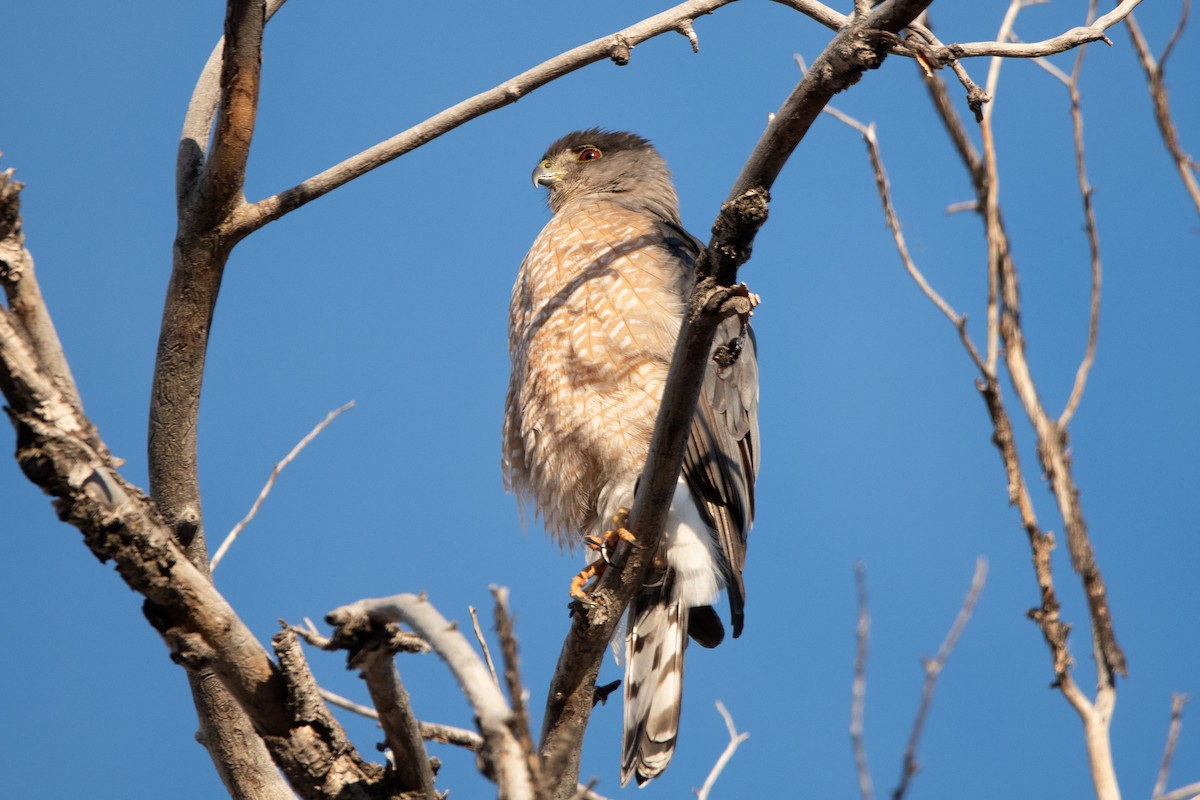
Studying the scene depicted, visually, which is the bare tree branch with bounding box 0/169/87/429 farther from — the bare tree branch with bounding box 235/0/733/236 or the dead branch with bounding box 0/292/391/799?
the bare tree branch with bounding box 235/0/733/236

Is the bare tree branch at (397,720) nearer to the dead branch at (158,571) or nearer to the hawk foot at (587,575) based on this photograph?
the dead branch at (158,571)

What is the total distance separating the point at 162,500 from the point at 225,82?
36.1 inches

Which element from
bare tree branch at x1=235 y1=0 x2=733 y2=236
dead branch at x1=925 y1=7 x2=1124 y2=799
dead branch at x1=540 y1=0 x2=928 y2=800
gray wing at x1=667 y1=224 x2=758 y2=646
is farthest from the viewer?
gray wing at x1=667 y1=224 x2=758 y2=646

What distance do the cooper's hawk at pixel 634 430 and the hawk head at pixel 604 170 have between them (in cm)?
85

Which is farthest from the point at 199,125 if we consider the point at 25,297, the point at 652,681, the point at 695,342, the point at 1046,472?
the point at 1046,472

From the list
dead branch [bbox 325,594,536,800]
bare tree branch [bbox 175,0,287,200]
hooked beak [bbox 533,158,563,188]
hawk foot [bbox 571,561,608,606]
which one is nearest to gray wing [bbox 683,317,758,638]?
hawk foot [bbox 571,561,608,606]

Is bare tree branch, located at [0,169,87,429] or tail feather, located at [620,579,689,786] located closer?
bare tree branch, located at [0,169,87,429]

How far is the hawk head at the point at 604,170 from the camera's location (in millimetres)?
5602

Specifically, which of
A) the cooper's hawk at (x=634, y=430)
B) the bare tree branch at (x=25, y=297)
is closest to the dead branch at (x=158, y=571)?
the bare tree branch at (x=25, y=297)

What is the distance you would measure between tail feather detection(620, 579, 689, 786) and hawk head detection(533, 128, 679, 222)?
2.15m

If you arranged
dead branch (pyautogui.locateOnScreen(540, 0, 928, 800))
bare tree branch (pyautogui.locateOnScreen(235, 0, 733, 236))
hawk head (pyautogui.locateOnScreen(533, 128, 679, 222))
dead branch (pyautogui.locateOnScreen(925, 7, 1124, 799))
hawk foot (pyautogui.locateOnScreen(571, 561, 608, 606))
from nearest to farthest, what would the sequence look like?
dead branch (pyautogui.locateOnScreen(540, 0, 928, 800)), bare tree branch (pyautogui.locateOnScreen(235, 0, 733, 236)), dead branch (pyautogui.locateOnScreen(925, 7, 1124, 799)), hawk foot (pyautogui.locateOnScreen(571, 561, 608, 606)), hawk head (pyautogui.locateOnScreen(533, 128, 679, 222))

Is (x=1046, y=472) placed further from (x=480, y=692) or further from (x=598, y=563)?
(x=480, y=692)

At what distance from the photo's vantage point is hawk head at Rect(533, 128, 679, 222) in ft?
18.4

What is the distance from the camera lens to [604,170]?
5.79 metres
